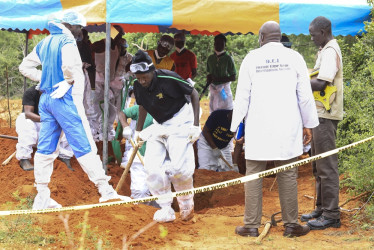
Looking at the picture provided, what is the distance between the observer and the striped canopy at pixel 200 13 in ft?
21.0

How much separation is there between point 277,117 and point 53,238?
2065 millimetres

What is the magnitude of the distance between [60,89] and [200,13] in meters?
2.06

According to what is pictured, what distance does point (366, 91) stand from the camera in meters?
6.27

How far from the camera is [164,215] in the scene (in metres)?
5.41

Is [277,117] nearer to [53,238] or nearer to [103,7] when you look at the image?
[53,238]

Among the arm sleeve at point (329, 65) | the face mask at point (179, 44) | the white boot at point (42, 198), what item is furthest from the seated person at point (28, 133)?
the arm sleeve at point (329, 65)

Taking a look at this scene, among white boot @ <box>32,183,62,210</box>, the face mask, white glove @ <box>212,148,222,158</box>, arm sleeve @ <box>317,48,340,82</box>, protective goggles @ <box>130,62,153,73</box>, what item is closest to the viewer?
arm sleeve @ <box>317,48,340,82</box>

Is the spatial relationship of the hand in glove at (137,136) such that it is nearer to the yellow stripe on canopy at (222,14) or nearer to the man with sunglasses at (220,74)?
the yellow stripe on canopy at (222,14)

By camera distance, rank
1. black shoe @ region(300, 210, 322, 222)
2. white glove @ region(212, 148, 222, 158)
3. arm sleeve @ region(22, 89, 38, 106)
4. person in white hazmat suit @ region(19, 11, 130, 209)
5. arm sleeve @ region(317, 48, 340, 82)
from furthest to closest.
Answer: white glove @ region(212, 148, 222, 158), arm sleeve @ region(22, 89, 38, 106), person in white hazmat suit @ region(19, 11, 130, 209), black shoe @ region(300, 210, 322, 222), arm sleeve @ region(317, 48, 340, 82)

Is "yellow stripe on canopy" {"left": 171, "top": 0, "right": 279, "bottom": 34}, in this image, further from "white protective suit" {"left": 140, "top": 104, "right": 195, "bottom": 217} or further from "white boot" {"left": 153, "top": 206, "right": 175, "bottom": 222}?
"white boot" {"left": 153, "top": 206, "right": 175, "bottom": 222}

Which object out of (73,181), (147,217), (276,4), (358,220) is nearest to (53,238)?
(147,217)

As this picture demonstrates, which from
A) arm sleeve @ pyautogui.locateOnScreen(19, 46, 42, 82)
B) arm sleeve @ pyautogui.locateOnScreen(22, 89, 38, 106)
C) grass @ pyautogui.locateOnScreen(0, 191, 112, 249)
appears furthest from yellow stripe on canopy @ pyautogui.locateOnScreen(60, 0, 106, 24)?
grass @ pyautogui.locateOnScreen(0, 191, 112, 249)

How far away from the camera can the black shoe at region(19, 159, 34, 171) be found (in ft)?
23.5

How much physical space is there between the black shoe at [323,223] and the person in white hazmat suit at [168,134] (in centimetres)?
118
